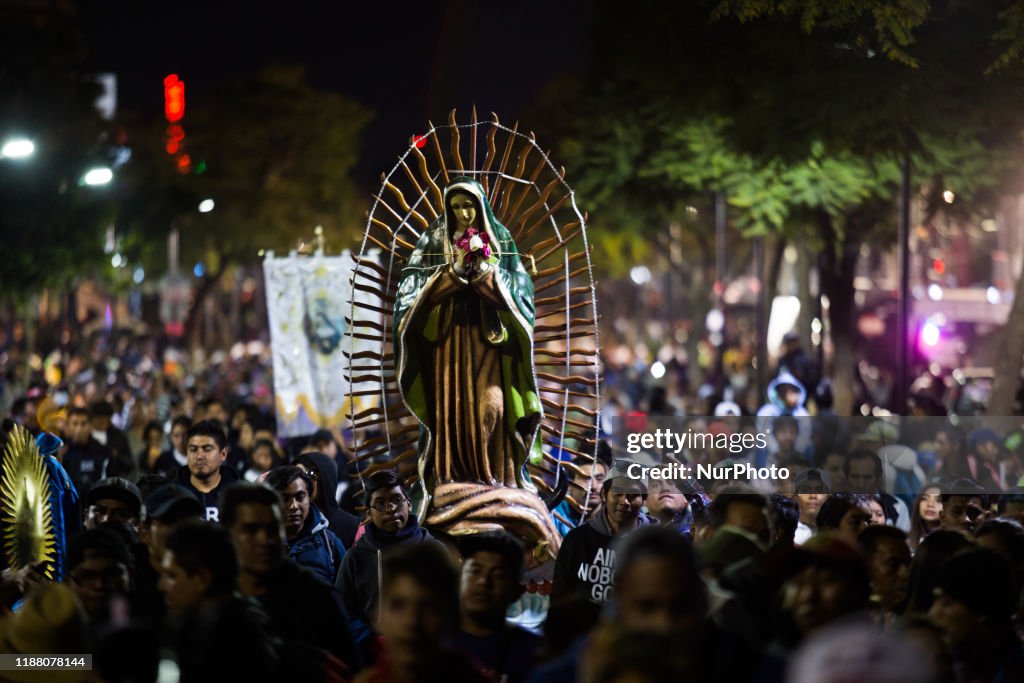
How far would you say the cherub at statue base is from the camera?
950 cm

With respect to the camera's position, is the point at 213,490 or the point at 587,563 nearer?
the point at 587,563

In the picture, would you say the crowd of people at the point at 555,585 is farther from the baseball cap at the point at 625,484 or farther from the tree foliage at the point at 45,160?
the tree foliage at the point at 45,160

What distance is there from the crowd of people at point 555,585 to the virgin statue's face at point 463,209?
1.51 meters

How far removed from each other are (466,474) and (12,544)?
2.57m

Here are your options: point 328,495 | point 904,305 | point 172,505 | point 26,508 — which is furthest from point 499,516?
point 904,305

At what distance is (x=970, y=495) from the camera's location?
1002 centimetres

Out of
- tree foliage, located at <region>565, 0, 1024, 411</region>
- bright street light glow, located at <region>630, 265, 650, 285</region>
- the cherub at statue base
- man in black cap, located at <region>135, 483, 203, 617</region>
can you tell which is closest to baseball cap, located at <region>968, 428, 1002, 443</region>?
tree foliage, located at <region>565, 0, 1024, 411</region>

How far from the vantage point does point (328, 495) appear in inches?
437

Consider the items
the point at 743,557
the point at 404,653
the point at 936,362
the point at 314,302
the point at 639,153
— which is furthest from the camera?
the point at 936,362

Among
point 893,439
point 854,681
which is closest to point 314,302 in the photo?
point 893,439

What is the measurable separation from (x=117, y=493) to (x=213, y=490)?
7.16 ft

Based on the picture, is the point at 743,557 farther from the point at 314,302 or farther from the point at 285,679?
the point at 314,302

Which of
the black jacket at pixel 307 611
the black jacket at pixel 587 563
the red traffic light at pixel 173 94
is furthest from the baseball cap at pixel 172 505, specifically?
the red traffic light at pixel 173 94
